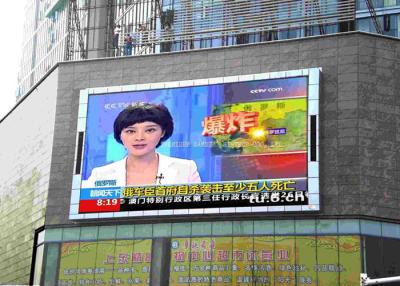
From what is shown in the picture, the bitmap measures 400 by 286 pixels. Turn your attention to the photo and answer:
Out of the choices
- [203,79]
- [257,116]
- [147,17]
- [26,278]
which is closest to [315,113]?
[257,116]

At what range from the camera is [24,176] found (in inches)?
2111

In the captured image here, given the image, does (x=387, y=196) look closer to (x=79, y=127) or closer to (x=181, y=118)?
(x=181, y=118)

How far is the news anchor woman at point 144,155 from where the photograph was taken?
44562 millimetres

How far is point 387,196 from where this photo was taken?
41.6 m

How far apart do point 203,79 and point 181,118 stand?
2622mm

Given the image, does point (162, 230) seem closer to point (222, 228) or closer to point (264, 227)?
point (222, 228)

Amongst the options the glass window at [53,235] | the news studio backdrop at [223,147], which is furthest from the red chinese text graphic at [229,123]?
the glass window at [53,235]

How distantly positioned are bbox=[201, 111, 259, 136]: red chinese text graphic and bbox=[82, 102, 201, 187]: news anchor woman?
2.07m

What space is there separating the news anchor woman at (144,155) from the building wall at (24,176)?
5167mm

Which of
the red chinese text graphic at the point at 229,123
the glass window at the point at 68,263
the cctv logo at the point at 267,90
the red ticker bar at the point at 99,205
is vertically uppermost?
the cctv logo at the point at 267,90

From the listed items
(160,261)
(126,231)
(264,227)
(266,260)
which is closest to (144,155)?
(126,231)

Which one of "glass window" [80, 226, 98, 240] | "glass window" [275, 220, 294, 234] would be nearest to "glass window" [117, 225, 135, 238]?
"glass window" [80, 226, 98, 240]

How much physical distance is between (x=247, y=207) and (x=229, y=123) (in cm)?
498

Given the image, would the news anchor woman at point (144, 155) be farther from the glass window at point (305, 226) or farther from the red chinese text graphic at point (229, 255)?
the glass window at point (305, 226)
